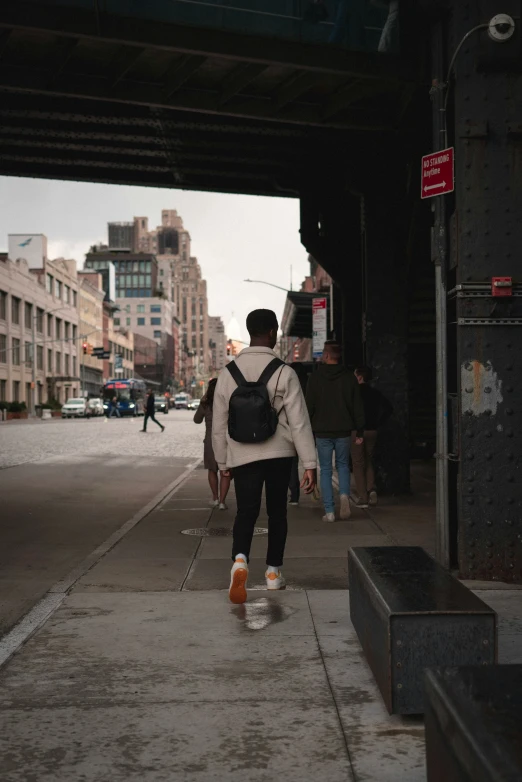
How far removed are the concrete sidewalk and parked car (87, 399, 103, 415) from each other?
78602mm

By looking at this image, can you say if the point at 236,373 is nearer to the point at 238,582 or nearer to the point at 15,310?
the point at 238,582

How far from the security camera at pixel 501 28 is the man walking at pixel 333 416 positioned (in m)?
4.79

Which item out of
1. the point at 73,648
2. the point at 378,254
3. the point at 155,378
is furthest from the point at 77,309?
the point at 73,648

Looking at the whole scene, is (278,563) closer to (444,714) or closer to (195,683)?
(195,683)

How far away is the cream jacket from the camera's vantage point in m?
6.54

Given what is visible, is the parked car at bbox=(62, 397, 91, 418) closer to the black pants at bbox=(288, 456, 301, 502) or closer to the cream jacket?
the black pants at bbox=(288, 456, 301, 502)

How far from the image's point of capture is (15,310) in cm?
8612

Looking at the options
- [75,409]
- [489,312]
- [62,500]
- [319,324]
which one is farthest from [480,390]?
[75,409]

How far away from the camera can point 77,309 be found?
11538 cm

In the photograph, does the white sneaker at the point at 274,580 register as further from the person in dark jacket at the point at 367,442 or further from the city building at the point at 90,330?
the city building at the point at 90,330

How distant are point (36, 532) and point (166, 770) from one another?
300 inches

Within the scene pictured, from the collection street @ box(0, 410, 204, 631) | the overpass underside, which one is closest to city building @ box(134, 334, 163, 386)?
street @ box(0, 410, 204, 631)

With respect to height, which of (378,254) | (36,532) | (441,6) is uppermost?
(441,6)

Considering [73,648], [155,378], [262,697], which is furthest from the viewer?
[155,378]
